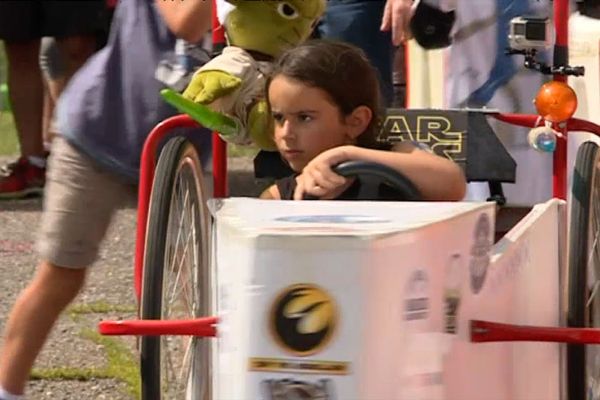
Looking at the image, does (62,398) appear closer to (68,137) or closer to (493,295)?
(68,137)

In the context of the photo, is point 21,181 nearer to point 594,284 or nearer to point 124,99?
point 124,99

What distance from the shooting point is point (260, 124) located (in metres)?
3.70

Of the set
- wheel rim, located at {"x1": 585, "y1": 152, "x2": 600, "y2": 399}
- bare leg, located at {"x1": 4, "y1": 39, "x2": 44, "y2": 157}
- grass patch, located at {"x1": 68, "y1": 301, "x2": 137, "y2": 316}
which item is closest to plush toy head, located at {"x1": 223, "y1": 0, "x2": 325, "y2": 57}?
wheel rim, located at {"x1": 585, "y1": 152, "x2": 600, "y2": 399}

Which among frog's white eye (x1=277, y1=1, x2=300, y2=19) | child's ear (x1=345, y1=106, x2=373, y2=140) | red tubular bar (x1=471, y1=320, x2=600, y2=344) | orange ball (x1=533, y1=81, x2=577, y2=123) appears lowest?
red tubular bar (x1=471, y1=320, x2=600, y2=344)

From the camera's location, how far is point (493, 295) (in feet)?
10.1

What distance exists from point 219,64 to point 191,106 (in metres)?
0.16

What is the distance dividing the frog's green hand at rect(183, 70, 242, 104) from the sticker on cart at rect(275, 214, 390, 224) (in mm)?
792

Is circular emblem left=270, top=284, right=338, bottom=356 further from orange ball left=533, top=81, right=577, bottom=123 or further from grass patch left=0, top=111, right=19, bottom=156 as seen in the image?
grass patch left=0, top=111, right=19, bottom=156

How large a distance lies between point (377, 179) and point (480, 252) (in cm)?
33

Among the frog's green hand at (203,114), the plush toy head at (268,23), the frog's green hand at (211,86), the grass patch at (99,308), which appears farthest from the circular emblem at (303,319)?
the grass patch at (99,308)

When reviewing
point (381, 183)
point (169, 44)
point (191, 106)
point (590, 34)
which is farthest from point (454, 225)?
point (590, 34)

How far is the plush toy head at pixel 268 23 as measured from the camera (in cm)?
378

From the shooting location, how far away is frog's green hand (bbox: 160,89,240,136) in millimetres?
3459

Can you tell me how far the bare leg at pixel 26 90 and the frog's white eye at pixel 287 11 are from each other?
3.93 meters
